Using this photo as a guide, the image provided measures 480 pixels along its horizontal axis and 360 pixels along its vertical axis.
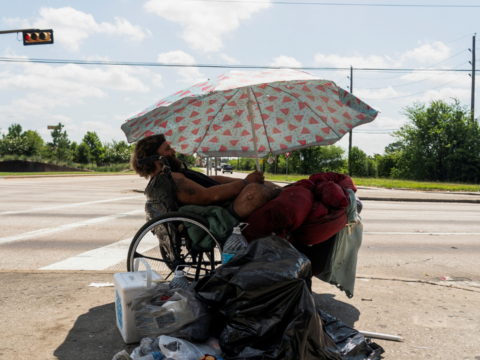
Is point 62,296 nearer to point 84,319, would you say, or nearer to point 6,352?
point 84,319

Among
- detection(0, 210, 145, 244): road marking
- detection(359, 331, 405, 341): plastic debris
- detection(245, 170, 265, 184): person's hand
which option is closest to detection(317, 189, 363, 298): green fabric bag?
detection(359, 331, 405, 341): plastic debris

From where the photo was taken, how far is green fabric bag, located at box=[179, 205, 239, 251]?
9.90ft

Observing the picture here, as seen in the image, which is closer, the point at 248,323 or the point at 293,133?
the point at 248,323

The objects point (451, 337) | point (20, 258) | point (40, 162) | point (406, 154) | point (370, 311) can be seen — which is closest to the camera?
point (451, 337)

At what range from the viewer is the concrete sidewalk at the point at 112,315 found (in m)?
2.46

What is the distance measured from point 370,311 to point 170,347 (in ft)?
6.16

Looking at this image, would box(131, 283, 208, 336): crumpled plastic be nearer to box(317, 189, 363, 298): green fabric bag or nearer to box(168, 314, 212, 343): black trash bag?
box(168, 314, 212, 343): black trash bag

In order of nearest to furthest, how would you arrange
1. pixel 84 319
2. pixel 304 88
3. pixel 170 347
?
1. pixel 170 347
2. pixel 84 319
3. pixel 304 88

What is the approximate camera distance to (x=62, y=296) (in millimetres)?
3393

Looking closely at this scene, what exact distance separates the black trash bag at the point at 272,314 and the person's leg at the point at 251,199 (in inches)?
31.0

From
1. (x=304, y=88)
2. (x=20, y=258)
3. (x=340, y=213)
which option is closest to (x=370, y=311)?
(x=340, y=213)

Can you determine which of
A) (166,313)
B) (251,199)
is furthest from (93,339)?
(251,199)

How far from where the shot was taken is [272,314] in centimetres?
206

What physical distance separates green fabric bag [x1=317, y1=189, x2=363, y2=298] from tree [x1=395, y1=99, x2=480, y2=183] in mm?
37739
